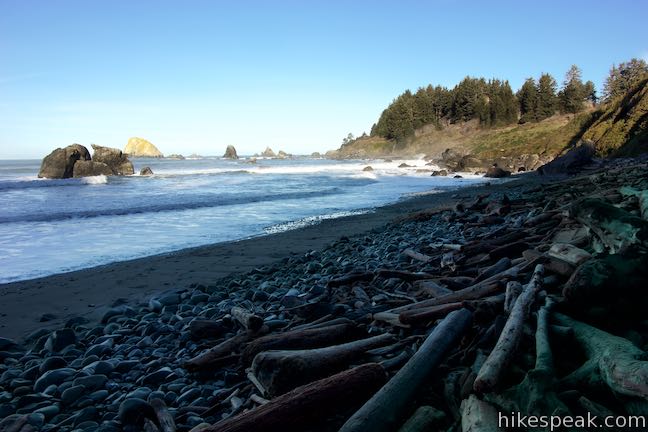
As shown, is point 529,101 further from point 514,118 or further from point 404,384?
point 404,384

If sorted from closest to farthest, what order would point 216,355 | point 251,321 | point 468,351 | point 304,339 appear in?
point 468,351, point 304,339, point 216,355, point 251,321

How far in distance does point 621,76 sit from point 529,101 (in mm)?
19225

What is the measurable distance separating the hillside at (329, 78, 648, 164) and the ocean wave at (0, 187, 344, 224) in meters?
17.7

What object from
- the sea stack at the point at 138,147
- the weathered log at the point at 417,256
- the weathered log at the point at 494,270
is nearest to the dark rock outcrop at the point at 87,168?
the weathered log at the point at 417,256

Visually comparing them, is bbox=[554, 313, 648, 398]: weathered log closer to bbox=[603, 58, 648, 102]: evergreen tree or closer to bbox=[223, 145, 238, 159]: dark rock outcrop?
bbox=[603, 58, 648, 102]: evergreen tree

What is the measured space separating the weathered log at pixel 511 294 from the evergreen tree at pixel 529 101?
82258mm

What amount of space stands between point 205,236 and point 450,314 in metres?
10.2

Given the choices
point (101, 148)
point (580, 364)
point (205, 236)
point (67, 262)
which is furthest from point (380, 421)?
point (101, 148)

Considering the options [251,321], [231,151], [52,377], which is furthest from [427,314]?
[231,151]

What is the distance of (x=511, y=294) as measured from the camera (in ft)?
10.8

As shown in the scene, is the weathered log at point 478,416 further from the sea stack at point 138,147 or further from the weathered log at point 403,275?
the sea stack at point 138,147

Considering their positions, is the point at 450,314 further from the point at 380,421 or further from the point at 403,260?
the point at 403,260

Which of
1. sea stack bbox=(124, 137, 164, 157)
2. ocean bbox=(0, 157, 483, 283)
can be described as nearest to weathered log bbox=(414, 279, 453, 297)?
ocean bbox=(0, 157, 483, 283)

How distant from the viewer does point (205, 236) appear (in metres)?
12.3
